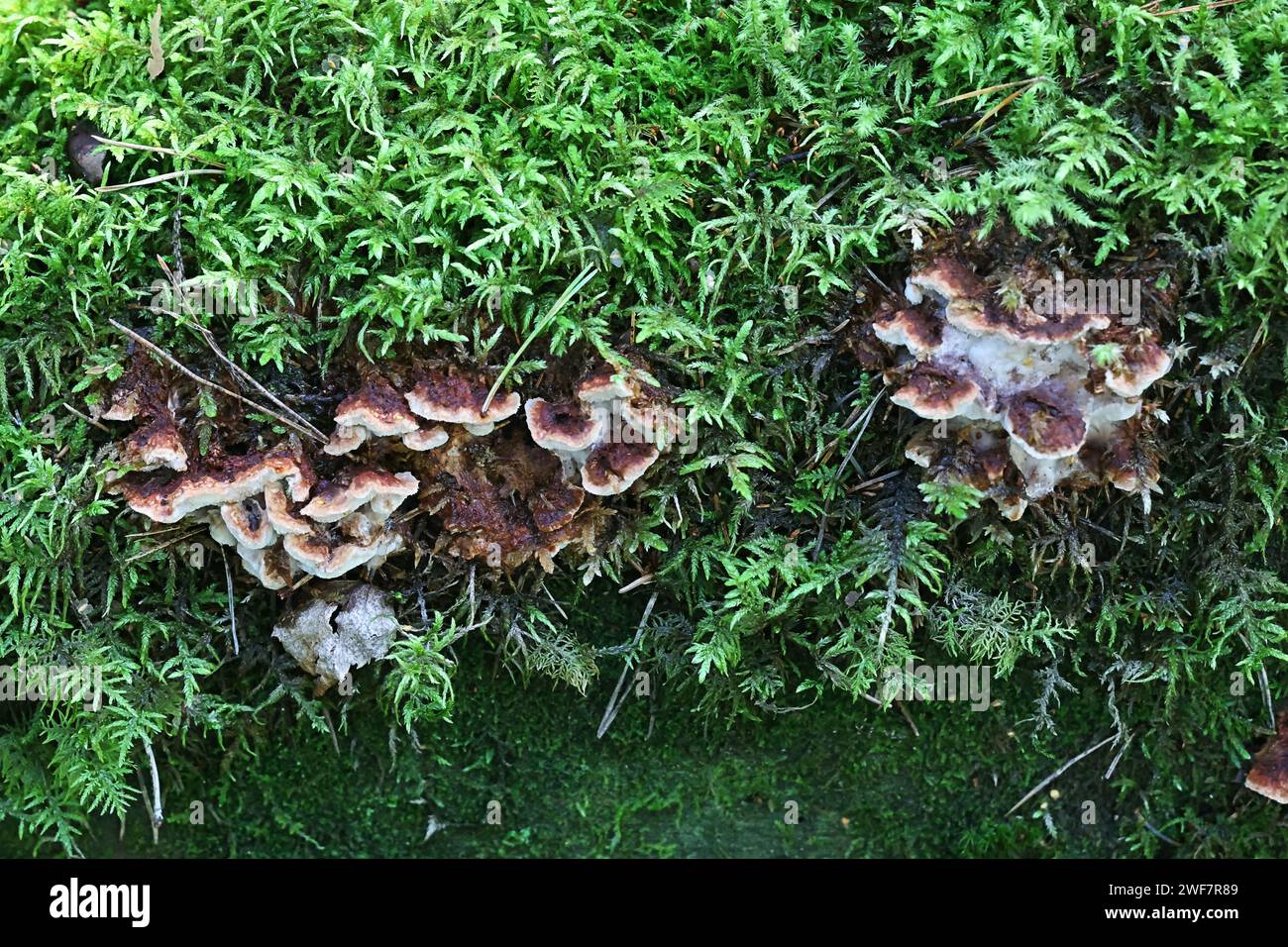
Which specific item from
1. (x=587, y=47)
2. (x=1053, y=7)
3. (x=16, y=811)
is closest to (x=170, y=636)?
(x=16, y=811)

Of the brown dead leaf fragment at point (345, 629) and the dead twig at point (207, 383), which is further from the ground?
the dead twig at point (207, 383)

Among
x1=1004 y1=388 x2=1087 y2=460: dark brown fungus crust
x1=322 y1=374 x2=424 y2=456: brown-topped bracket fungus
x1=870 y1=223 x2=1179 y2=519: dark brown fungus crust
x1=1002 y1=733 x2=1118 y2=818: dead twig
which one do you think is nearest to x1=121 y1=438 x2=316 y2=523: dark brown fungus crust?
x1=322 y1=374 x2=424 y2=456: brown-topped bracket fungus

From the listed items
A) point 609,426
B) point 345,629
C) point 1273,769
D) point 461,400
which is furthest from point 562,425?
point 1273,769

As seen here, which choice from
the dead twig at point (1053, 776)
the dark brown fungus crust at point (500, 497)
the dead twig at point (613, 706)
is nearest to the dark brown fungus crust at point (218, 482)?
the dark brown fungus crust at point (500, 497)

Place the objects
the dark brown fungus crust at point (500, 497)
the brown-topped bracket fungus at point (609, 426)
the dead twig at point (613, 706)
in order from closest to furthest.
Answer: the brown-topped bracket fungus at point (609, 426)
the dark brown fungus crust at point (500, 497)
the dead twig at point (613, 706)

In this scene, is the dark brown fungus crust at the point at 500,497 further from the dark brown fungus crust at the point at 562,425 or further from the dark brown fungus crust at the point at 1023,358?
the dark brown fungus crust at the point at 1023,358
